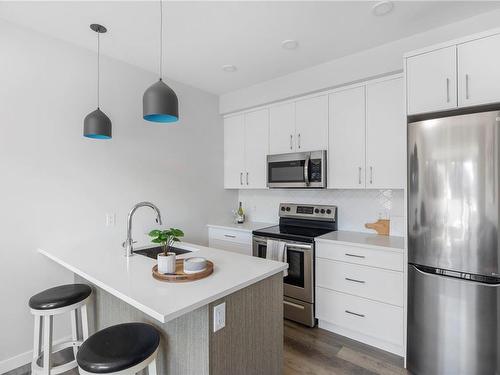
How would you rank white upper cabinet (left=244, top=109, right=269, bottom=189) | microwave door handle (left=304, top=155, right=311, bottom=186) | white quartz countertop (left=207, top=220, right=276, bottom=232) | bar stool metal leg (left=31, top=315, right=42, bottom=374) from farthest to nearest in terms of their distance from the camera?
white upper cabinet (left=244, top=109, right=269, bottom=189) → white quartz countertop (left=207, top=220, right=276, bottom=232) → microwave door handle (left=304, top=155, right=311, bottom=186) → bar stool metal leg (left=31, top=315, right=42, bottom=374)

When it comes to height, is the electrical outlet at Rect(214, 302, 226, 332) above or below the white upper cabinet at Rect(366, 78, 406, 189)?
below

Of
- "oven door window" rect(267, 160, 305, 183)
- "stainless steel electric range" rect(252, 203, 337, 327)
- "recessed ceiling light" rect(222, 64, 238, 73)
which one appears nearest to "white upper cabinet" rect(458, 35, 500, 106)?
"oven door window" rect(267, 160, 305, 183)

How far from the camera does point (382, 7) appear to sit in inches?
76.0

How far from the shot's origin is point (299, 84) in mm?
3035

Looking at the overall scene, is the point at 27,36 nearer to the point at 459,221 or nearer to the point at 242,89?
the point at 242,89

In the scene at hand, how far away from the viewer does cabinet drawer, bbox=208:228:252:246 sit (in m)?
3.28

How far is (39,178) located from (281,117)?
243 centimetres

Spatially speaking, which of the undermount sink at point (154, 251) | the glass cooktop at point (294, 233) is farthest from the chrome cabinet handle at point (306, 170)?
the undermount sink at point (154, 251)

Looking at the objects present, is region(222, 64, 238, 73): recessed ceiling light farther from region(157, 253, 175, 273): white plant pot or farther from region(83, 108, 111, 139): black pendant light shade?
region(157, 253, 175, 273): white plant pot

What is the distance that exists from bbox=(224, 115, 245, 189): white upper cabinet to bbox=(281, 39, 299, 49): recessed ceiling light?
4.33 feet

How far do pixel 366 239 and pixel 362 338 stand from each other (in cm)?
87

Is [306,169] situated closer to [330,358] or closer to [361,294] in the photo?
[361,294]

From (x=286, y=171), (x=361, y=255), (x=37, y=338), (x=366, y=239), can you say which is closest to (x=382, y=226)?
(x=366, y=239)

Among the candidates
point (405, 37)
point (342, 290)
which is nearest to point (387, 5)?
point (405, 37)
